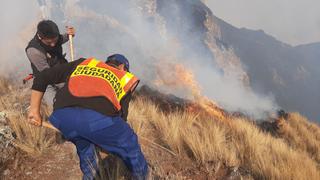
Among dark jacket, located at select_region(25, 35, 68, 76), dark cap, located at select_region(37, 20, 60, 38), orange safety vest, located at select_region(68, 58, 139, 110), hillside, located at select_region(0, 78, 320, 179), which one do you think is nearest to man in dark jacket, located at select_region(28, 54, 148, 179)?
orange safety vest, located at select_region(68, 58, 139, 110)

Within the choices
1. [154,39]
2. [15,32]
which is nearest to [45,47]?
[15,32]

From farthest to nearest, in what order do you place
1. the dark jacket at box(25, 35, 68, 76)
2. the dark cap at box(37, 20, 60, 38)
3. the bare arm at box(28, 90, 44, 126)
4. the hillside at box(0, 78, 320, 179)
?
1. the dark jacket at box(25, 35, 68, 76)
2. the hillside at box(0, 78, 320, 179)
3. the dark cap at box(37, 20, 60, 38)
4. the bare arm at box(28, 90, 44, 126)

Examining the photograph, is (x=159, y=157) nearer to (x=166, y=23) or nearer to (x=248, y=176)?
(x=248, y=176)

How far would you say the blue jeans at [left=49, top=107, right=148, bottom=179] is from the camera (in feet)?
11.3

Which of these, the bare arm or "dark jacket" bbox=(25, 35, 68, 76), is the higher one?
"dark jacket" bbox=(25, 35, 68, 76)

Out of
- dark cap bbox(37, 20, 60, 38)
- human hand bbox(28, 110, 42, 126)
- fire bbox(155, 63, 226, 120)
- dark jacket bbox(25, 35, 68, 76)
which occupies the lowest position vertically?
human hand bbox(28, 110, 42, 126)

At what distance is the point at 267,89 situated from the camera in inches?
1754

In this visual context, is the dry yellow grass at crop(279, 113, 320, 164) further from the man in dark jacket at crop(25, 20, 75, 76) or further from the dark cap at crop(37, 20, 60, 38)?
the dark cap at crop(37, 20, 60, 38)

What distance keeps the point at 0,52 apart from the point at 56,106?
1042 cm

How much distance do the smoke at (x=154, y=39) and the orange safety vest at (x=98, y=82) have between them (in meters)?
9.76

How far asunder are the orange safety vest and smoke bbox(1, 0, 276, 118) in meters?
9.76

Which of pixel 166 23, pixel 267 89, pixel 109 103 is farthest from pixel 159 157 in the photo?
pixel 267 89

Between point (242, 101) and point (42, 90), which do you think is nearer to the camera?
point (42, 90)

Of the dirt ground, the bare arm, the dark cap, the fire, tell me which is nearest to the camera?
the bare arm
